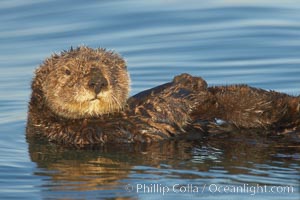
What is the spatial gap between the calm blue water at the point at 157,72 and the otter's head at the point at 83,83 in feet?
1.24

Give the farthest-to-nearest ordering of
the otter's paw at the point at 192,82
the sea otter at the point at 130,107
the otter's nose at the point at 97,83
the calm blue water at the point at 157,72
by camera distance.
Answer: the otter's paw at the point at 192,82 < the sea otter at the point at 130,107 < the otter's nose at the point at 97,83 < the calm blue water at the point at 157,72

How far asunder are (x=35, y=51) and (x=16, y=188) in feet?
17.7

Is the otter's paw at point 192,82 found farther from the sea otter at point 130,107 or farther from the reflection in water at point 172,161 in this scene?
the reflection in water at point 172,161

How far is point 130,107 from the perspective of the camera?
28.9 ft

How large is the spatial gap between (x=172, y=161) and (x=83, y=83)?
1.08 meters

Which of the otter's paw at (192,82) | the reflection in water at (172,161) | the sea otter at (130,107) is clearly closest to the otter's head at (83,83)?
the sea otter at (130,107)

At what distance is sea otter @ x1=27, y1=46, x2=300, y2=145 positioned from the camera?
8.52 metres

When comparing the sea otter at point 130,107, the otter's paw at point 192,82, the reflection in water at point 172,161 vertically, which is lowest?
the reflection in water at point 172,161

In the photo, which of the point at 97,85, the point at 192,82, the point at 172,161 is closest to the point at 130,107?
the point at 97,85

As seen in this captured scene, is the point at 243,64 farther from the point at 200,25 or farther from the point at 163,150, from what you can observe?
the point at 163,150

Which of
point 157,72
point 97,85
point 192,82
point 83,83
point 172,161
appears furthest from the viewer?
point 157,72

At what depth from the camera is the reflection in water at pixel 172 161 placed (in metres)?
7.57

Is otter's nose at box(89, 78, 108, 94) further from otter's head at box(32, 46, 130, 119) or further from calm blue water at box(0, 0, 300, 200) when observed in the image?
calm blue water at box(0, 0, 300, 200)

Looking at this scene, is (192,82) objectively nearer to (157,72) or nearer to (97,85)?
(97,85)
